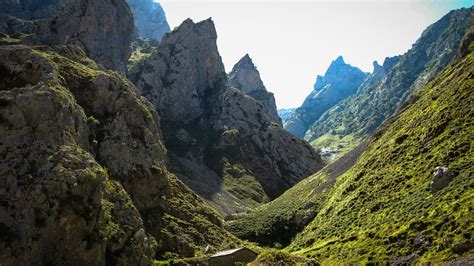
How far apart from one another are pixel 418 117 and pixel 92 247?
80955 mm

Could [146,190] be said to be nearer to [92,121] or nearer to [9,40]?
[92,121]

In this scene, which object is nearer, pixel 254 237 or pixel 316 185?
pixel 254 237

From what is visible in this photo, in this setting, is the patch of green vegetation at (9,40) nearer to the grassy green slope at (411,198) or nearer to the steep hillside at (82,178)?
the steep hillside at (82,178)

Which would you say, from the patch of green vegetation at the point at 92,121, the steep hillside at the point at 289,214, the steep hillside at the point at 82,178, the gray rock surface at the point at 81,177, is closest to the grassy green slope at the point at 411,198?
the steep hillside at the point at 289,214

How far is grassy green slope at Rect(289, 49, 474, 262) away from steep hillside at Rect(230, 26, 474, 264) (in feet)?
0.60

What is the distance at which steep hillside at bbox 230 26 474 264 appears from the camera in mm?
63531

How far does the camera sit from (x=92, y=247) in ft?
210

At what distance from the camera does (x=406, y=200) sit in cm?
8012

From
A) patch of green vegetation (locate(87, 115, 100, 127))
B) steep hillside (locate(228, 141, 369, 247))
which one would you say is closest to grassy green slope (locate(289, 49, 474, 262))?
steep hillside (locate(228, 141, 369, 247))

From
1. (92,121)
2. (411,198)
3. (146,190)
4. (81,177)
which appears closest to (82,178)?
(81,177)

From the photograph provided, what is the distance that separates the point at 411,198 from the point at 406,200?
42.3 inches

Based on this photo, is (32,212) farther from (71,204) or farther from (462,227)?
(462,227)

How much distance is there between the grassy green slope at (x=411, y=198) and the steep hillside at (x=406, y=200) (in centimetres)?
18

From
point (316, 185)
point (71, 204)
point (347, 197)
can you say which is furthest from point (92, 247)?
point (316, 185)
